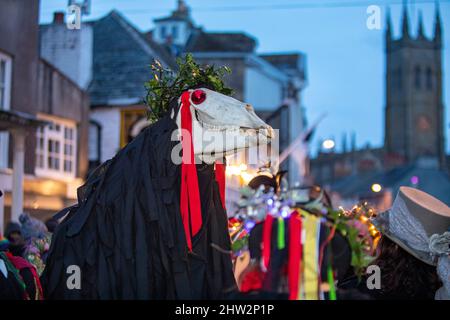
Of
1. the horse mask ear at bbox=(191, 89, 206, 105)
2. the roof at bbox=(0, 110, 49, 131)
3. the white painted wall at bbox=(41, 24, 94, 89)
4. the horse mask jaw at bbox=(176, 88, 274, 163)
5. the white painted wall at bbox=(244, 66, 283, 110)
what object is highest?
the white painted wall at bbox=(244, 66, 283, 110)

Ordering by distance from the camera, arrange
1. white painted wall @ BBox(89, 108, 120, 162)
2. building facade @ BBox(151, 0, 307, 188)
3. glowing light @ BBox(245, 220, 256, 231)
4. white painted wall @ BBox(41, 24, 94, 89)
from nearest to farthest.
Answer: glowing light @ BBox(245, 220, 256, 231) < white painted wall @ BBox(41, 24, 94, 89) < white painted wall @ BBox(89, 108, 120, 162) < building facade @ BBox(151, 0, 307, 188)

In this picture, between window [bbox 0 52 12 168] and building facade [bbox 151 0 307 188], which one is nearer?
window [bbox 0 52 12 168]

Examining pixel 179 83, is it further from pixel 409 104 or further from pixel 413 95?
pixel 413 95

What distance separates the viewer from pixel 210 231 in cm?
364

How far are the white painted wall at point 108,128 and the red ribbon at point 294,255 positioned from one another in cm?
2041

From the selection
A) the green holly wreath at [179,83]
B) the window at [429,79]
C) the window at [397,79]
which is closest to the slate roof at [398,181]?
the window at [397,79]

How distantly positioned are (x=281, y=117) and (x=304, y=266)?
2543 centimetres

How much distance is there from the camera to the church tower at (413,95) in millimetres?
111938

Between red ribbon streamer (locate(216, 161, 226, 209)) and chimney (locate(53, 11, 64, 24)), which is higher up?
chimney (locate(53, 11, 64, 24))

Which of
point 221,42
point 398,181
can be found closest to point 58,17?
point 221,42

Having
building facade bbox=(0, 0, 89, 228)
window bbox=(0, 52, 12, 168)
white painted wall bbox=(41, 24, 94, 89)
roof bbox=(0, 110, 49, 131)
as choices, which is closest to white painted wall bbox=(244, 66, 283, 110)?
white painted wall bbox=(41, 24, 94, 89)

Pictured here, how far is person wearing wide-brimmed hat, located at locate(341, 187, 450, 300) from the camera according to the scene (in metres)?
4.12

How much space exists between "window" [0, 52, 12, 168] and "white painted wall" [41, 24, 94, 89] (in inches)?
237

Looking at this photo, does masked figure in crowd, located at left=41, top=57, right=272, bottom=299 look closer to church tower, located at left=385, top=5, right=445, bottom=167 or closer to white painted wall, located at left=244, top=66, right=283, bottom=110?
white painted wall, located at left=244, top=66, right=283, bottom=110
